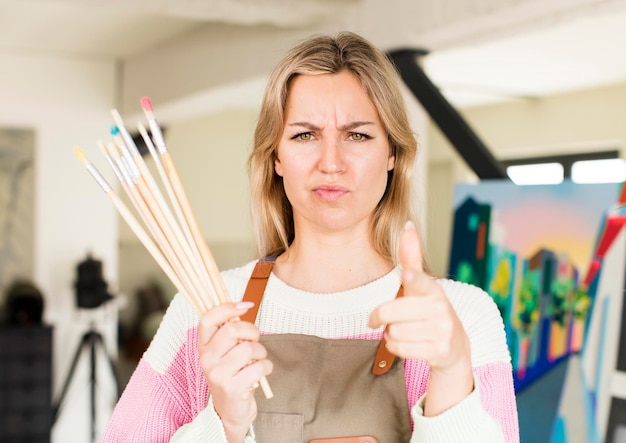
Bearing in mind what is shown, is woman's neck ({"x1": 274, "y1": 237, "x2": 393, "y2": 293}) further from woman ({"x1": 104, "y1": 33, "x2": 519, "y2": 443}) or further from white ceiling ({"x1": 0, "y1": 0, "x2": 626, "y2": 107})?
white ceiling ({"x1": 0, "y1": 0, "x2": 626, "y2": 107})

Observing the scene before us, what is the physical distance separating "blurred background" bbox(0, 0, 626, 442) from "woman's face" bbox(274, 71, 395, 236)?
3.35m

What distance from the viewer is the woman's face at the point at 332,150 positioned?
1398mm

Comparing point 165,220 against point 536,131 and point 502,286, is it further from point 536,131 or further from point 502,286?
point 536,131

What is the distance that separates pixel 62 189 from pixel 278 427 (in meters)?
6.11

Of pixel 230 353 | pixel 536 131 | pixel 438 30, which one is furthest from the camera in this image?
pixel 536 131

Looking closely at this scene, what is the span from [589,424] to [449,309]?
7.96ft

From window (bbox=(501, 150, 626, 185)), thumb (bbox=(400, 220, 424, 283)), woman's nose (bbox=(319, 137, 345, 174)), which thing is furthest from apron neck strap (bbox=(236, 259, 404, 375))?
window (bbox=(501, 150, 626, 185))

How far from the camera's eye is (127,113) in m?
7.23

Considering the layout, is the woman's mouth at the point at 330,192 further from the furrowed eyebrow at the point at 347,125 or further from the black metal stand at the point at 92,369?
the black metal stand at the point at 92,369

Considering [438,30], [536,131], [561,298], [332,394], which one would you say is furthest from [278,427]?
[536,131]

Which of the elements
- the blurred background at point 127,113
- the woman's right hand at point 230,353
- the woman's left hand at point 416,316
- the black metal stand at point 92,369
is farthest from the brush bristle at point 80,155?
the black metal stand at point 92,369

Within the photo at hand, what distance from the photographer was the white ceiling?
11.8 ft

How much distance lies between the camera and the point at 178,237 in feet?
3.85

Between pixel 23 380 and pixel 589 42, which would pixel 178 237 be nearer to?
pixel 589 42
